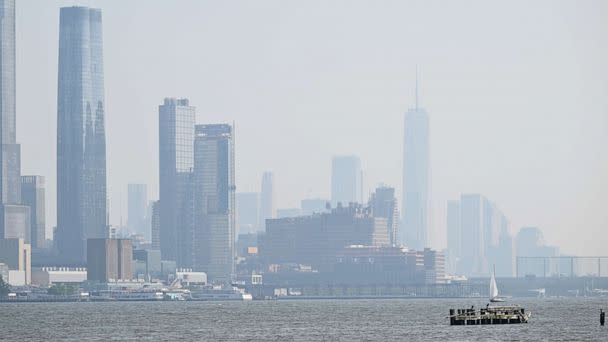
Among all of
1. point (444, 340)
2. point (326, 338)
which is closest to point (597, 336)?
point (444, 340)

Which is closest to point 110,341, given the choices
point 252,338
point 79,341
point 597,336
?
point 79,341

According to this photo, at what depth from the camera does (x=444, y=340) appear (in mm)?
188125

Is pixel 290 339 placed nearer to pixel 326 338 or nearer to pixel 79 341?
pixel 326 338

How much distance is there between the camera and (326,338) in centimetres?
19788

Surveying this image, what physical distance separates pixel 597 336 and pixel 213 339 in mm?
46209

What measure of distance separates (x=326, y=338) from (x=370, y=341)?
9.25 meters

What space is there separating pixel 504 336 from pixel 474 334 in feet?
17.3

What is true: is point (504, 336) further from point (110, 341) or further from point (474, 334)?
point (110, 341)

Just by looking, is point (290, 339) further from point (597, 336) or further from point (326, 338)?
point (597, 336)

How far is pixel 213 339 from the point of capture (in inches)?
7761

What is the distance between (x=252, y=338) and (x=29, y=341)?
27342 mm

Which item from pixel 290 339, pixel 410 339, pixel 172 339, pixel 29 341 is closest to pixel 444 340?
pixel 410 339

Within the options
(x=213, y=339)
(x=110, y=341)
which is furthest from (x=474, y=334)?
(x=110, y=341)

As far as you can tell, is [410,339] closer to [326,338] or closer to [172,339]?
[326,338]
